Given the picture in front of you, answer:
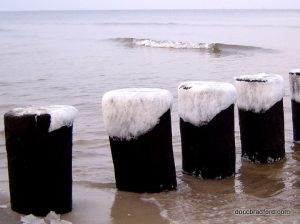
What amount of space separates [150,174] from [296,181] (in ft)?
4.82

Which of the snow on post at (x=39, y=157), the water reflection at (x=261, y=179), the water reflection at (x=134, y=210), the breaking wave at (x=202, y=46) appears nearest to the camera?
the snow on post at (x=39, y=157)

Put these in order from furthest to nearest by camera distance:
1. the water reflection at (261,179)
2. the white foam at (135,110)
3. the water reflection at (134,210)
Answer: the water reflection at (261,179)
the white foam at (135,110)
the water reflection at (134,210)

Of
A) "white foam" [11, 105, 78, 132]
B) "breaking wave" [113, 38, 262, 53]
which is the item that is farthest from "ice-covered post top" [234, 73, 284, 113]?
"breaking wave" [113, 38, 262, 53]

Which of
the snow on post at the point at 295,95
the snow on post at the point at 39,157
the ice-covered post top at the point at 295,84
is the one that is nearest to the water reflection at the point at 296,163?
the snow on post at the point at 295,95

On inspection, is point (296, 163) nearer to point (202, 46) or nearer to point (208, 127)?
point (208, 127)

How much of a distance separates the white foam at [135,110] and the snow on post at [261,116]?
1305 millimetres

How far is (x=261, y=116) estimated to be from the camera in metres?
5.50

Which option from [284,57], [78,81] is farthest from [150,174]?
[284,57]

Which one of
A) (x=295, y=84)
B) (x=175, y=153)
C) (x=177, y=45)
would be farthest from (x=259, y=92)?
(x=177, y=45)

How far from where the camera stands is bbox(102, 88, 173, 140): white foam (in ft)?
14.5

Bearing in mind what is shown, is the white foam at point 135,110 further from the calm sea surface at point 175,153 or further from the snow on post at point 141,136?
the calm sea surface at point 175,153

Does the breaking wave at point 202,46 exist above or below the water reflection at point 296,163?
above

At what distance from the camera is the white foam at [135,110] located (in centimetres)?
441

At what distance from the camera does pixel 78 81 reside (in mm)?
12961
